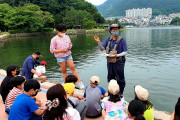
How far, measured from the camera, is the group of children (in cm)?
222

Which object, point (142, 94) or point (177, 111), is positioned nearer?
point (177, 111)

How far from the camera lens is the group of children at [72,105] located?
2.22m

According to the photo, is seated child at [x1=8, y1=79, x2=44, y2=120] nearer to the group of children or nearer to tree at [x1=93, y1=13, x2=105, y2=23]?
the group of children

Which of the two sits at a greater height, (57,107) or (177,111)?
(57,107)

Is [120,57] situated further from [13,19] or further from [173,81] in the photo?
[13,19]

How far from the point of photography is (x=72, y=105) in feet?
10.2

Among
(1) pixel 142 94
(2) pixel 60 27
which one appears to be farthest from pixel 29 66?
(1) pixel 142 94

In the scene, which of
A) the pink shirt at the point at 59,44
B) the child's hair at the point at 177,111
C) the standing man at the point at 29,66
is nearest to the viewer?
the child's hair at the point at 177,111

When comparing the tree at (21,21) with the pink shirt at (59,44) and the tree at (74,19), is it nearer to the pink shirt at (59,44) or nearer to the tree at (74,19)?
the tree at (74,19)

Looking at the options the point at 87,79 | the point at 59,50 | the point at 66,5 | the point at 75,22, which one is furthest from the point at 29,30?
the point at 59,50

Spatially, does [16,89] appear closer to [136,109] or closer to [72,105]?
[72,105]

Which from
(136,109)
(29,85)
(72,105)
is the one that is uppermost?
(29,85)

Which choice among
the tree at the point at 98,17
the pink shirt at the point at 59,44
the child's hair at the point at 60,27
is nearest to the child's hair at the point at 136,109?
the pink shirt at the point at 59,44

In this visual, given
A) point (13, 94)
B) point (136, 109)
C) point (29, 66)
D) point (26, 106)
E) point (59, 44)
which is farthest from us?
point (29, 66)
